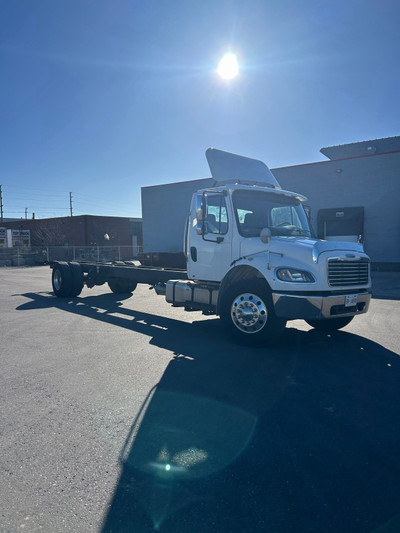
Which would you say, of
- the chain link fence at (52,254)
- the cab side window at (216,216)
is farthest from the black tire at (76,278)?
the chain link fence at (52,254)

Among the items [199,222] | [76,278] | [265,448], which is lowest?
[265,448]

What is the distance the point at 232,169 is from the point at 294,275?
3.16 m

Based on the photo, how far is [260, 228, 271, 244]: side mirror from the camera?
6.10 m

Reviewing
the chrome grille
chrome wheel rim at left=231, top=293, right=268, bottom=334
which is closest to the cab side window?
chrome wheel rim at left=231, top=293, right=268, bottom=334

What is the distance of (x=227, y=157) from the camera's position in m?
8.11

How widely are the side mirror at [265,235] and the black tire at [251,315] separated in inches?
26.0

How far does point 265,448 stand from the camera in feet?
10.2

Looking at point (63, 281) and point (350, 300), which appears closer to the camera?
point (350, 300)

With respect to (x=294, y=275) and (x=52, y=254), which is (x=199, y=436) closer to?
(x=294, y=275)

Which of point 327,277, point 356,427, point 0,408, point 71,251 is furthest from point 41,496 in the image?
point 71,251

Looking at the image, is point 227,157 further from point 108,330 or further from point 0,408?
point 0,408

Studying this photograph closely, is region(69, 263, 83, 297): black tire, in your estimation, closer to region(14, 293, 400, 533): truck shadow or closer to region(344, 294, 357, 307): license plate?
region(14, 293, 400, 533): truck shadow

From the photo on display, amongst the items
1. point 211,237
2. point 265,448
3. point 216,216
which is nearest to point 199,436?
point 265,448

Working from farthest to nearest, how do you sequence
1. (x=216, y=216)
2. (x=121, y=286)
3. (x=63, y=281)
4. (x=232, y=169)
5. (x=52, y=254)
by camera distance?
(x=52, y=254) < (x=121, y=286) < (x=63, y=281) < (x=232, y=169) < (x=216, y=216)
